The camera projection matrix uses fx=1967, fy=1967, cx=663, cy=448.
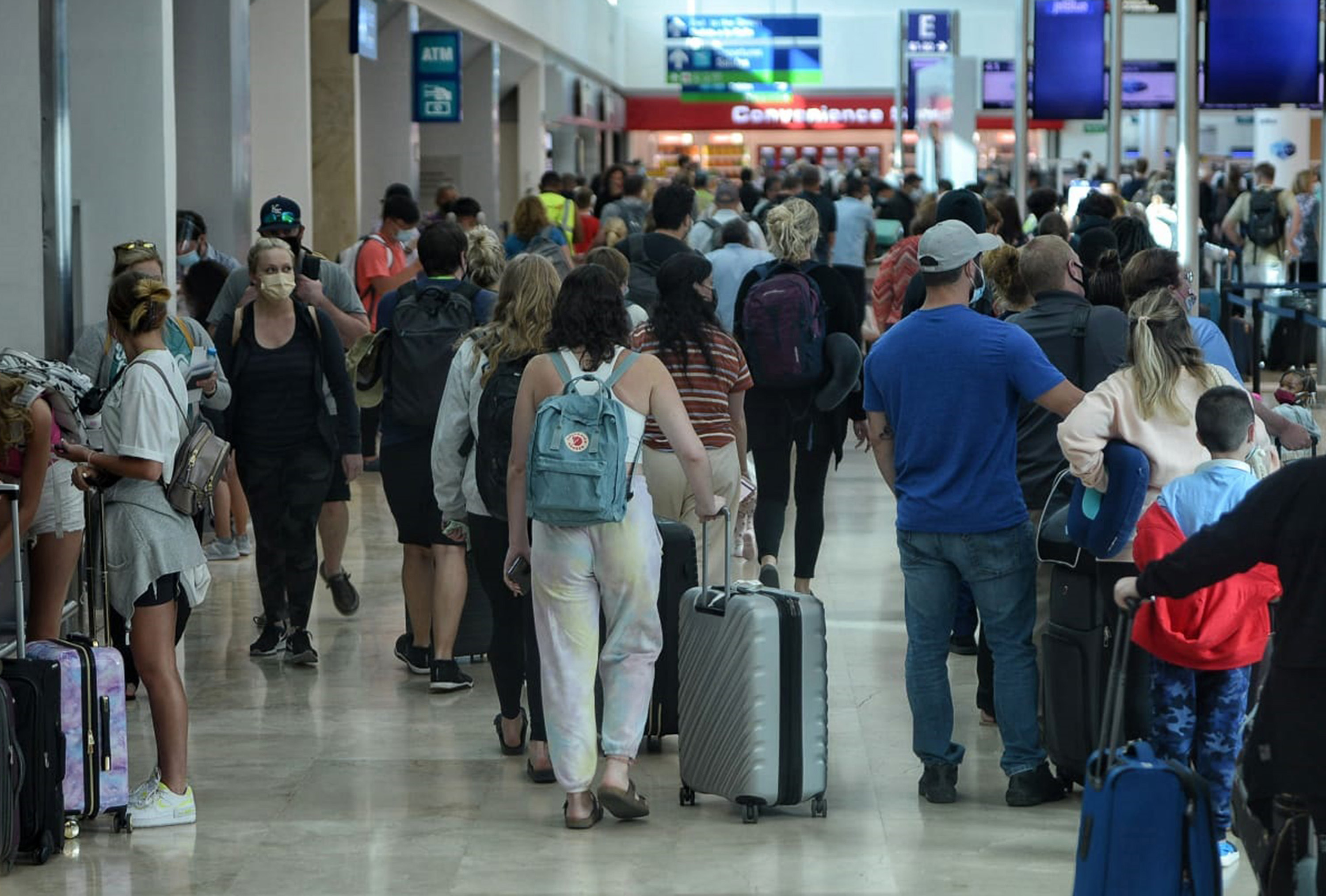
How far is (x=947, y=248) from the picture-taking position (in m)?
5.36

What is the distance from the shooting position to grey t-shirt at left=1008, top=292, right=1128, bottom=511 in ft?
19.3

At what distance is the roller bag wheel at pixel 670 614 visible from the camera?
590 centimetres

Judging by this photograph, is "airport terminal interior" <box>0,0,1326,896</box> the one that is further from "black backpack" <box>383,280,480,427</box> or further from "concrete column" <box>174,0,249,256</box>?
"concrete column" <box>174,0,249,256</box>

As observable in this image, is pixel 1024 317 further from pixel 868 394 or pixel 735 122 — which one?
pixel 735 122

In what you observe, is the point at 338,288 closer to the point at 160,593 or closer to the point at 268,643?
the point at 268,643

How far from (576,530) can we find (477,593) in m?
2.22

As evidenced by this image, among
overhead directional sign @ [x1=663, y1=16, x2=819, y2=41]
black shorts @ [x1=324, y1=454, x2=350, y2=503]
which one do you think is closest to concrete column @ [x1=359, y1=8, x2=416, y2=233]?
black shorts @ [x1=324, y1=454, x2=350, y2=503]

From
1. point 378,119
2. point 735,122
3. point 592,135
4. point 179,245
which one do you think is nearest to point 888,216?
point 378,119

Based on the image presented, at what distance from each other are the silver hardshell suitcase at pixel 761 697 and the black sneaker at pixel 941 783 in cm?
35

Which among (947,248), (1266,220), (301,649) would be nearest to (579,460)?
(947,248)

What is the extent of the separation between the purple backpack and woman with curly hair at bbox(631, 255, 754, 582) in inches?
42.3

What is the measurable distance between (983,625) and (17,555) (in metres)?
2.64

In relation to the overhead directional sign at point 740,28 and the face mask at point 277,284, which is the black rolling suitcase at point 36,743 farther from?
the overhead directional sign at point 740,28

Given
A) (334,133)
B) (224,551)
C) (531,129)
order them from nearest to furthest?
1. (224,551)
2. (334,133)
3. (531,129)
